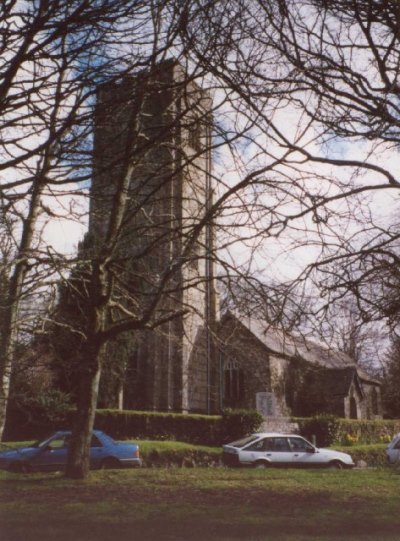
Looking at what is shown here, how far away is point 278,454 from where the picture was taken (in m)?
18.1

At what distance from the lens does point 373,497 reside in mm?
10320

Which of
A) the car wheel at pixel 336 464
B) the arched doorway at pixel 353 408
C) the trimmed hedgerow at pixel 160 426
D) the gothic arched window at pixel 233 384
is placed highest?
the gothic arched window at pixel 233 384

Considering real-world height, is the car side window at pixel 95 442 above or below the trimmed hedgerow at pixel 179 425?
below

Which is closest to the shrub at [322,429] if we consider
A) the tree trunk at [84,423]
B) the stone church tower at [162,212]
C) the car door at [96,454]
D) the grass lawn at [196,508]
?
the stone church tower at [162,212]

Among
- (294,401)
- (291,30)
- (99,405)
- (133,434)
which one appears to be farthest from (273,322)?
(294,401)

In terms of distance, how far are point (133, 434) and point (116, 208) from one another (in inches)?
557

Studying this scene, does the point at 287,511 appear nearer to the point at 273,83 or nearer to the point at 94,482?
the point at 94,482

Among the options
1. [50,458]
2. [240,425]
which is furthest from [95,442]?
[240,425]

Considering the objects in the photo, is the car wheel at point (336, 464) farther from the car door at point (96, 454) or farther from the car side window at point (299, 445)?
the car door at point (96, 454)

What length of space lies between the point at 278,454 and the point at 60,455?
670 centimetres

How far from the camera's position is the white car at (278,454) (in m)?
17.9

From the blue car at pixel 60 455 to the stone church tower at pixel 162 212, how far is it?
3208 mm

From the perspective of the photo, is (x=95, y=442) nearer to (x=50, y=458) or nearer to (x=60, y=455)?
(x=60, y=455)

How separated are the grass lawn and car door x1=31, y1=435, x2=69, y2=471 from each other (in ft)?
12.8
